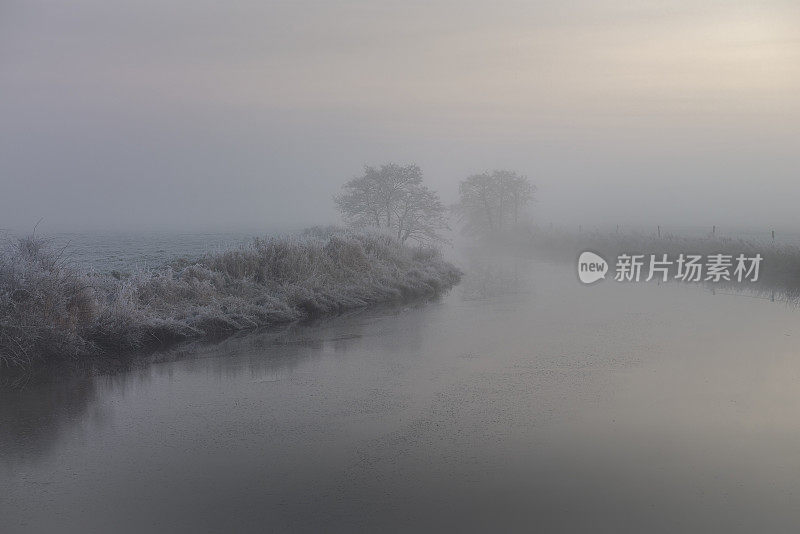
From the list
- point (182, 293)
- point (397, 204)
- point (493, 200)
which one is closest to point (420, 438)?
point (182, 293)

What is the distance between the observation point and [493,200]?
180 ft

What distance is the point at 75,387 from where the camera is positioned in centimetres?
880

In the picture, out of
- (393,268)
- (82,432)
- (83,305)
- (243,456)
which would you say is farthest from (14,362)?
(393,268)

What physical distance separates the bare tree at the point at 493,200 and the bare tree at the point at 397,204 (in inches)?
503

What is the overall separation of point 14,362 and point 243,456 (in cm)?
595

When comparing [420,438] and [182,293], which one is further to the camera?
[182,293]

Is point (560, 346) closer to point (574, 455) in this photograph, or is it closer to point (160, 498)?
point (574, 455)

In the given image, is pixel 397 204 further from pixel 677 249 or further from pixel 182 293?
pixel 182 293

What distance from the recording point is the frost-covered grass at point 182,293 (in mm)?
10484

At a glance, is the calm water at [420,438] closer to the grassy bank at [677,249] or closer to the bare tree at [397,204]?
the grassy bank at [677,249]

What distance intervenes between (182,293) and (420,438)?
9.29 meters

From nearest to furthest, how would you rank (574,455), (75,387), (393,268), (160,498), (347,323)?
(160,498) → (574,455) → (75,387) → (347,323) → (393,268)

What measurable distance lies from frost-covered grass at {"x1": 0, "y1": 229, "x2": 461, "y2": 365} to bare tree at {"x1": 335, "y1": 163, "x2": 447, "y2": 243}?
1929 centimetres

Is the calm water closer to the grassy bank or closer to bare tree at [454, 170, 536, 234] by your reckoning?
the grassy bank
